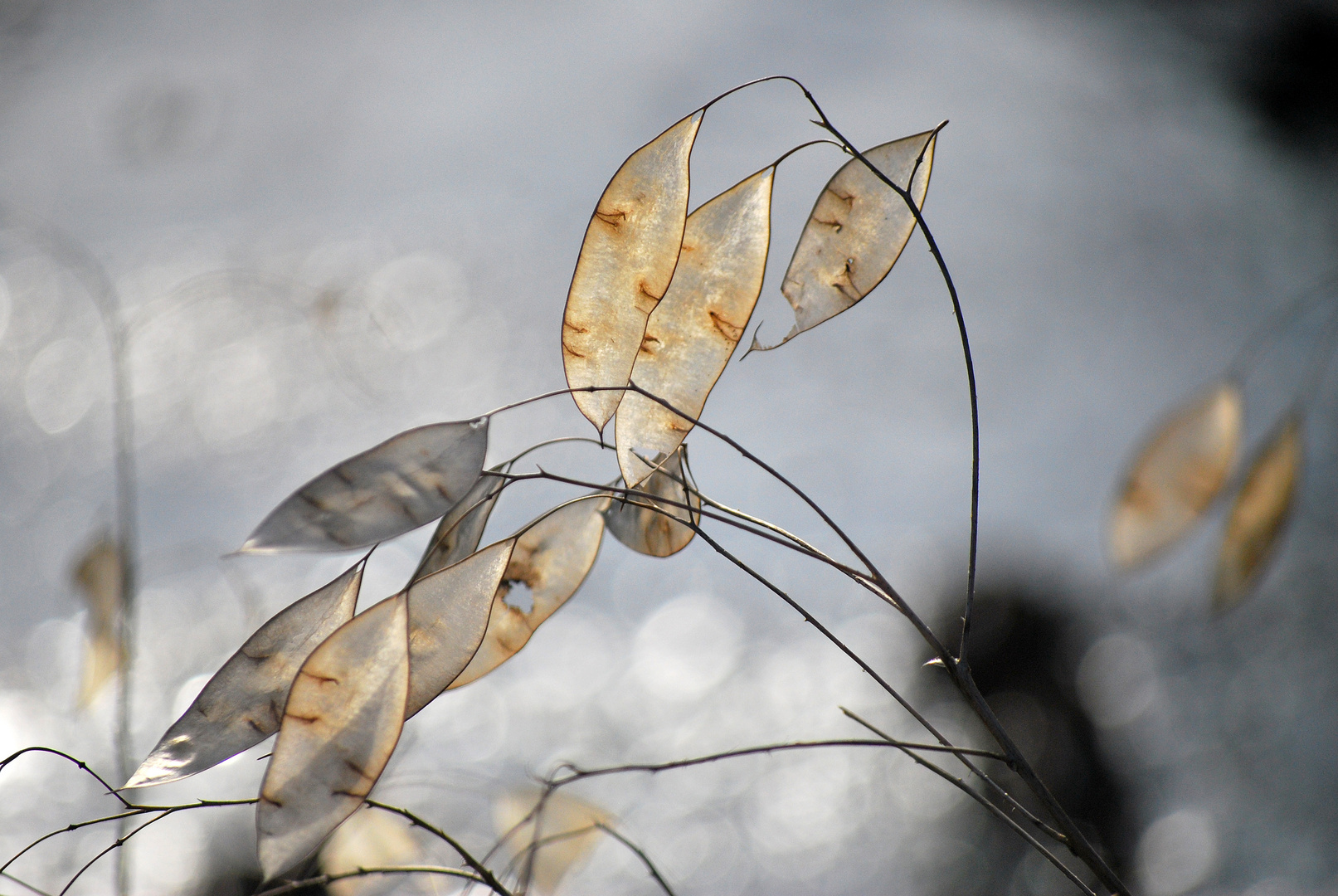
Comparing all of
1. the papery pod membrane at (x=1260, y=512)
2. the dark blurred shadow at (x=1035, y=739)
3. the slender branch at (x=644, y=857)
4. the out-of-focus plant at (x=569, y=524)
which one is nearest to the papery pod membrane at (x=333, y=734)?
the out-of-focus plant at (x=569, y=524)

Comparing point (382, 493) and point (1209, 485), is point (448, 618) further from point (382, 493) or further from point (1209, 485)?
point (1209, 485)

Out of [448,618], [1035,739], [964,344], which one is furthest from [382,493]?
[1035,739]

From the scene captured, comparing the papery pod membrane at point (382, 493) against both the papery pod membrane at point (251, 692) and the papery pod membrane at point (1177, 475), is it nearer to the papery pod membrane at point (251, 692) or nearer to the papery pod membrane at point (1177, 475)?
the papery pod membrane at point (251, 692)

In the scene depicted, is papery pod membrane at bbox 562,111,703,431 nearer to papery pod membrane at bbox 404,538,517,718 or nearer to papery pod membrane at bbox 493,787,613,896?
papery pod membrane at bbox 404,538,517,718

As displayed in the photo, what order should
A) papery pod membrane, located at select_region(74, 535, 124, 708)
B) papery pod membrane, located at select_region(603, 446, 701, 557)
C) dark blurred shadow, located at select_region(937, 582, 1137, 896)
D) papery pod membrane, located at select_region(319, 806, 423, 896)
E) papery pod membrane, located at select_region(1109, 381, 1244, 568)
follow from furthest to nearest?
dark blurred shadow, located at select_region(937, 582, 1137, 896) < papery pod membrane, located at select_region(74, 535, 124, 708) < papery pod membrane, located at select_region(319, 806, 423, 896) < papery pod membrane, located at select_region(1109, 381, 1244, 568) < papery pod membrane, located at select_region(603, 446, 701, 557)

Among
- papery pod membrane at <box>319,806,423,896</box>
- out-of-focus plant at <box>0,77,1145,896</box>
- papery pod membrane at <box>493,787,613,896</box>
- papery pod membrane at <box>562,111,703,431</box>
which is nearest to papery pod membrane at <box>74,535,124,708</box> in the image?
papery pod membrane at <box>319,806,423,896</box>

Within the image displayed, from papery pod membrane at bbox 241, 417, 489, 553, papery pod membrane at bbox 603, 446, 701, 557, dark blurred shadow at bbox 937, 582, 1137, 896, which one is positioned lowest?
dark blurred shadow at bbox 937, 582, 1137, 896
